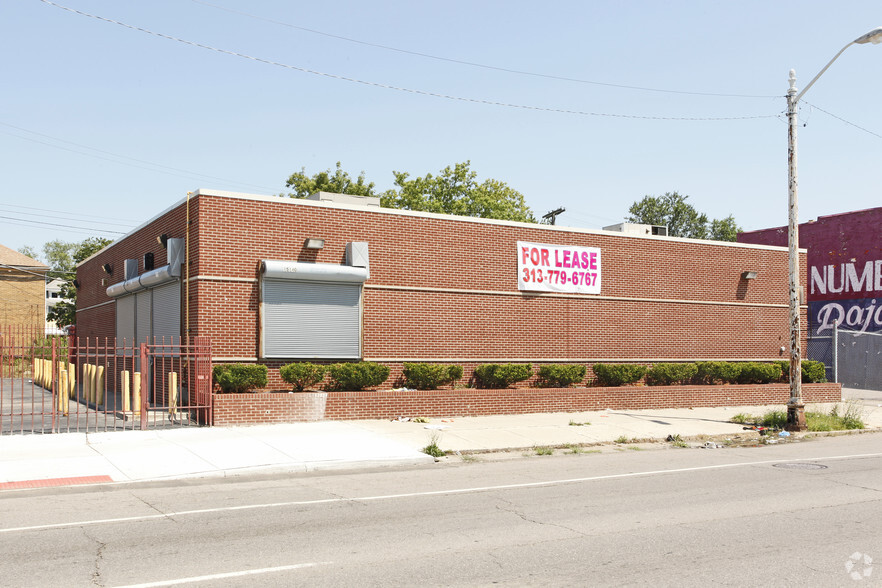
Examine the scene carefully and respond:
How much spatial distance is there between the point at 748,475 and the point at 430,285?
1149 cm

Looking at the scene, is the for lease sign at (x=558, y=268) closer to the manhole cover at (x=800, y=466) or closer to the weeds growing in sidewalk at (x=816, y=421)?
the weeds growing in sidewalk at (x=816, y=421)

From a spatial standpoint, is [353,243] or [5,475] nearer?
[5,475]

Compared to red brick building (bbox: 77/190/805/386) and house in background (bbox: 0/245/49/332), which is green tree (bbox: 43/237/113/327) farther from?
red brick building (bbox: 77/190/805/386)

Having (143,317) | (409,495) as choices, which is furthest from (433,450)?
(143,317)

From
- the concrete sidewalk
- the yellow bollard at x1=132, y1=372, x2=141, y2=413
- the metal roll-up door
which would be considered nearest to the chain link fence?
the concrete sidewalk

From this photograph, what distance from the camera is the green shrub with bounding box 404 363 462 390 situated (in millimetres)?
20703

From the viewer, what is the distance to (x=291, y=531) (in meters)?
8.30

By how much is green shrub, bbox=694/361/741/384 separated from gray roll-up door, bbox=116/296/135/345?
18.3 metres

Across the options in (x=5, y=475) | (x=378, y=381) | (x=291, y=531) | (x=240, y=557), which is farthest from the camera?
(x=378, y=381)

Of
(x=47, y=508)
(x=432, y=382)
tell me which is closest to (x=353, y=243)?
(x=432, y=382)

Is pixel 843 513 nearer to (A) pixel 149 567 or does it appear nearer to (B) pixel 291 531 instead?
(B) pixel 291 531

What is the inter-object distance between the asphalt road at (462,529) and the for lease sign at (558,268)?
1123 centimetres

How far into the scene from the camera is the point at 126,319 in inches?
1005

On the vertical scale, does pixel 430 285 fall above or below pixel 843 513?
above
